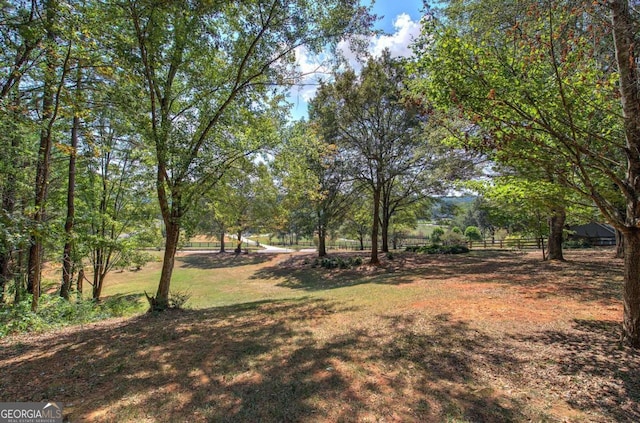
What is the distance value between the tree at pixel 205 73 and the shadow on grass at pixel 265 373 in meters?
3.54

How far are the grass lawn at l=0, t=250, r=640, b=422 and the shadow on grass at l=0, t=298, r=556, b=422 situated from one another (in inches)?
0.7

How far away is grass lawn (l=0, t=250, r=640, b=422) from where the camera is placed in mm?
2801

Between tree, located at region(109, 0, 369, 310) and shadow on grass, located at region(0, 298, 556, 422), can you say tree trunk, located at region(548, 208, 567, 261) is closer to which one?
shadow on grass, located at region(0, 298, 556, 422)

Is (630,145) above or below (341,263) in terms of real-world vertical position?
above

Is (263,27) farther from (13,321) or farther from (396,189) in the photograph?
(396,189)

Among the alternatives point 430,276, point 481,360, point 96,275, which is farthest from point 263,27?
point 96,275

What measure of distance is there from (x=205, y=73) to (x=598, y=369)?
30.2 ft

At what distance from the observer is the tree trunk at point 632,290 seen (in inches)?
154

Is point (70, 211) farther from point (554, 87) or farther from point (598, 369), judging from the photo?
point (598, 369)

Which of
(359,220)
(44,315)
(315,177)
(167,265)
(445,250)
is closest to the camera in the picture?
(44,315)

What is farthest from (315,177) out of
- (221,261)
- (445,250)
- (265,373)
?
(221,261)

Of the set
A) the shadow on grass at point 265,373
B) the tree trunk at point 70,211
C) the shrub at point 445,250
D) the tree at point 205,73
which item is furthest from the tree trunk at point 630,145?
the shrub at point 445,250

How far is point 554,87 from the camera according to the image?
4.28 metres

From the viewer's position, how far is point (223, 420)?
2.64m
